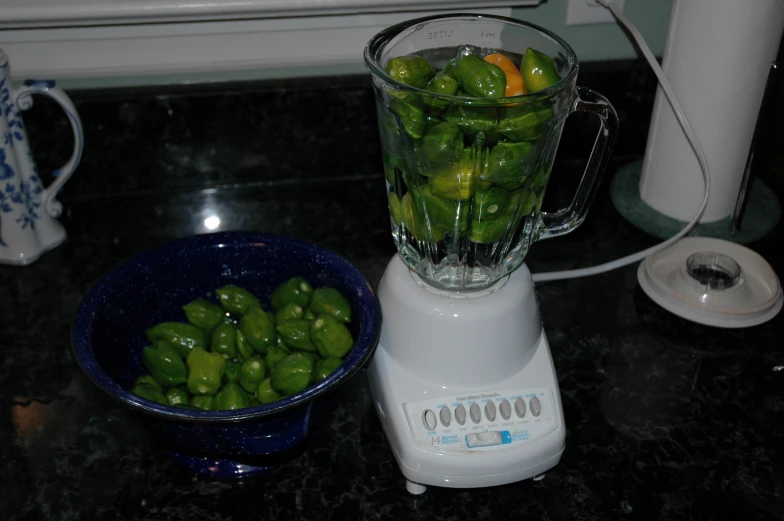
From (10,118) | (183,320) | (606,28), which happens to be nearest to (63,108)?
(10,118)

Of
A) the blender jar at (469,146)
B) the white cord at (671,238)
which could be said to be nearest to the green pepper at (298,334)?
the blender jar at (469,146)

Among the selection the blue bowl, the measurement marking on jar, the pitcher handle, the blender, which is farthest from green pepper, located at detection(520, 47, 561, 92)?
the pitcher handle

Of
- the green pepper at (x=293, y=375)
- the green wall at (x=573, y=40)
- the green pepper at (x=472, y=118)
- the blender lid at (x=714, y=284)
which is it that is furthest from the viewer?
the green wall at (x=573, y=40)

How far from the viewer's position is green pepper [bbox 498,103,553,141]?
2.26 ft

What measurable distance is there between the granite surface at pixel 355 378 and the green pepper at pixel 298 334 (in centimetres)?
6

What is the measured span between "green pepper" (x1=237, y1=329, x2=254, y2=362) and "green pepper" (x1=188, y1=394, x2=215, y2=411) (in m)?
0.06

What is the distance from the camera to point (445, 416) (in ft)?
2.54

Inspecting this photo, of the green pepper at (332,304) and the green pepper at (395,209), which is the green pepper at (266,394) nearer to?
the green pepper at (332,304)

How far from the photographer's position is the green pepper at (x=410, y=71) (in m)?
0.73

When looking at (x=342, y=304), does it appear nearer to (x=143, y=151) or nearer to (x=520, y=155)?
(x=520, y=155)

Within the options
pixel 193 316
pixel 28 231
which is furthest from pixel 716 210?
pixel 28 231

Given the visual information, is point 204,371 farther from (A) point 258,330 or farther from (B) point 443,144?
(B) point 443,144

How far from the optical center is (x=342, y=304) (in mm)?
856

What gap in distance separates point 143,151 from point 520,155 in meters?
0.62
